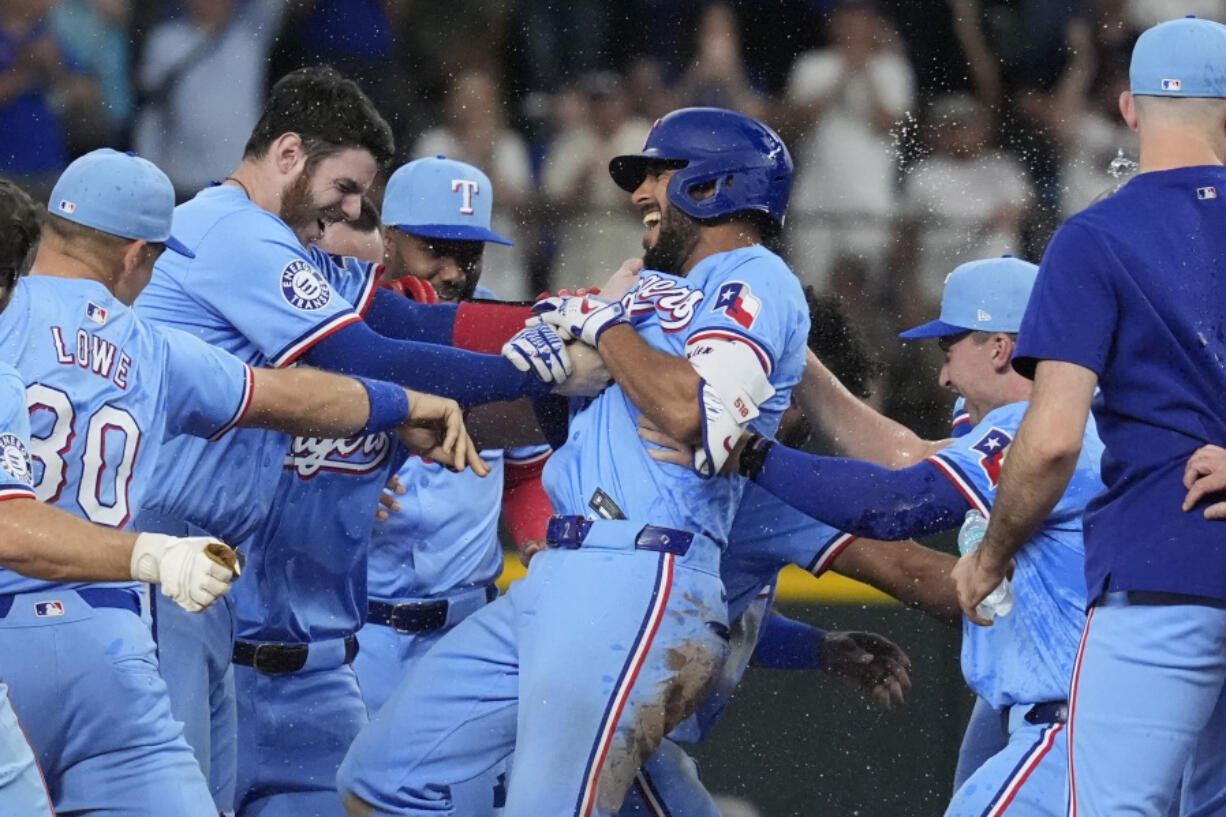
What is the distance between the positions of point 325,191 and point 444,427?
81cm

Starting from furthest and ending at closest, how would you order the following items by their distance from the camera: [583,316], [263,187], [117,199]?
[263,187]
[583,316]
[117,199]

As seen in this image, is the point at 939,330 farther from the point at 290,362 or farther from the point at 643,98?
the point at 643,98

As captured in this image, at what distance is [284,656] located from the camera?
15.8ft

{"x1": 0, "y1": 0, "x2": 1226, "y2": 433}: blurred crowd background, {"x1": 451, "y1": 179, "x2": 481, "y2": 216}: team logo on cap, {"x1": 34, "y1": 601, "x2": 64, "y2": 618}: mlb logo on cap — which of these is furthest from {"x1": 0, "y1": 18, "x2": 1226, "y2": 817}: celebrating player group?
{"x1": 0, "y1": 0, "x2": 1226, "y2": 433}: blurred crowd background

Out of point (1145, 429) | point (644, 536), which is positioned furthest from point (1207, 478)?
point (644, 536)

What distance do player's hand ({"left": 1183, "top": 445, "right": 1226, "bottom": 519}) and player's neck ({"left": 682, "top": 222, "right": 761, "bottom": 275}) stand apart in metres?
1.43

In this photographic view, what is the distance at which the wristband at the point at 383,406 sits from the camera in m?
4.30

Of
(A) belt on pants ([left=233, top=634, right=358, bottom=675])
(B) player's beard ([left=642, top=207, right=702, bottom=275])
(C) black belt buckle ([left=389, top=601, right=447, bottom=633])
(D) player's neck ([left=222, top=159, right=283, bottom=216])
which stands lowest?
(C) black belt buckle ([left=389, top=601, right=447, bottom=633])

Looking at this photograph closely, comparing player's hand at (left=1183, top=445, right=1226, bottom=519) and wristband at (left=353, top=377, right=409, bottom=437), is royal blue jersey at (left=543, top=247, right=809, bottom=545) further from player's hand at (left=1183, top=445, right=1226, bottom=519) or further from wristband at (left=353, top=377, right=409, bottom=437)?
player's hand at (left=1183, top=445, right=1226, bottom=519)

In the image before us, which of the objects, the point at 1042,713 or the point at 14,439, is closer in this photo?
the point at 14,439

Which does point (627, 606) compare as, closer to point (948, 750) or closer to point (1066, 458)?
point (1066, 458)

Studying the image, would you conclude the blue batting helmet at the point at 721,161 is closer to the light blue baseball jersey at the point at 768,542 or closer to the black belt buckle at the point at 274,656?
the light blue baseball jersey at the point at 768,542

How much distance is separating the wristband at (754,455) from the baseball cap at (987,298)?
70cm

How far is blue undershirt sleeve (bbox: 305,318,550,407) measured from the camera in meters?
4.55
